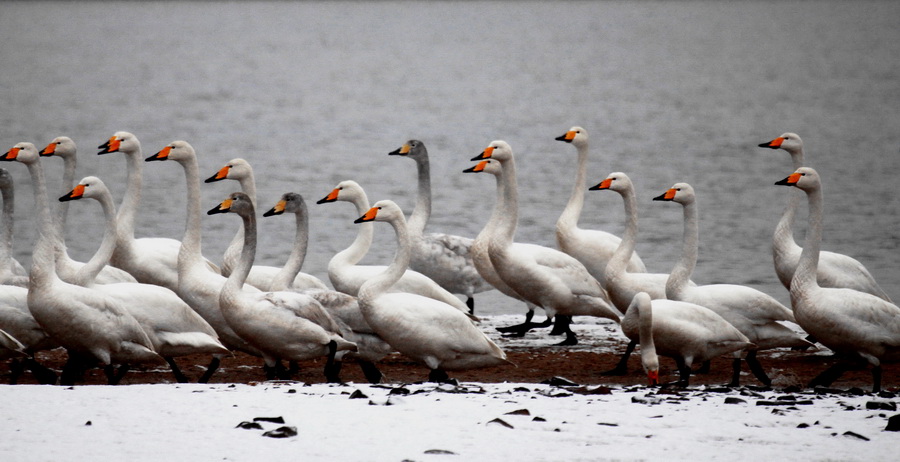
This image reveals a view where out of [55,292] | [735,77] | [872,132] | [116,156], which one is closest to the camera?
[55,292]

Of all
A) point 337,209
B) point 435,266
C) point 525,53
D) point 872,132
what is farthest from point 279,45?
point 435,266

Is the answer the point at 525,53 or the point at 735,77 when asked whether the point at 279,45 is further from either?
the point at 735,77

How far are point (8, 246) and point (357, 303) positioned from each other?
2842 millimetres

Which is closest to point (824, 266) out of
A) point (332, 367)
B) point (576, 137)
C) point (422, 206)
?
point (576, 137)

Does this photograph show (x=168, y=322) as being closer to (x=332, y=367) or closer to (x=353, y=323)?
(x=332, y=367)

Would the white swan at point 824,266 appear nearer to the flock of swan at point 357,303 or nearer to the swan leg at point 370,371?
the flock of swan at point 357,303

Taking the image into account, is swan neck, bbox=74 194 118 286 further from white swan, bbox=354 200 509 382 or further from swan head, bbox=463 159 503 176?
swan head, bbox=463 159 503 176

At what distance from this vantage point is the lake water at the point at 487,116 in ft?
68.9

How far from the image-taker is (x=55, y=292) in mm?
9055

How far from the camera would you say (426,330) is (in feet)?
30.9

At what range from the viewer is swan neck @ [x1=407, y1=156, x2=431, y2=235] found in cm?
1338

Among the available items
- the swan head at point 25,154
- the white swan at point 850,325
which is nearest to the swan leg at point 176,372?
the swan head at point 25,154

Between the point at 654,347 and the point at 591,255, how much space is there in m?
3.67

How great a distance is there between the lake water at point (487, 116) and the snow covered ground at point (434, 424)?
703 cm
